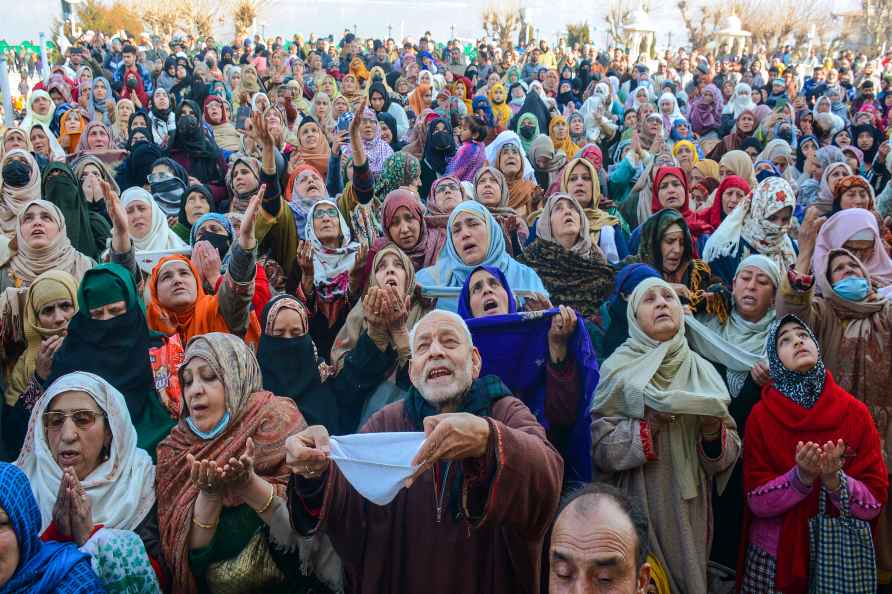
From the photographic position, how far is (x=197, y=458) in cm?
264

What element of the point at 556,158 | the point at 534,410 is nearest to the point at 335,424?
the point at 534,410

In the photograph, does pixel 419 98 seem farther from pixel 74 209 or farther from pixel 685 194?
pixel 74 209

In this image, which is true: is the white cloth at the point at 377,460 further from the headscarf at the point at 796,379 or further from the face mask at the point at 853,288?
the face mask at the point at 853,288

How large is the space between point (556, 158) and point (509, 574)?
18.6ft

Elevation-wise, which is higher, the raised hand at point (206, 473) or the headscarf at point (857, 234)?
the headscarf at point (857, 234)

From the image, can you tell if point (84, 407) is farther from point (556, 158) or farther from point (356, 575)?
point (556, 158)

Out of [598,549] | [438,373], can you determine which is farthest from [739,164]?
[598,549]

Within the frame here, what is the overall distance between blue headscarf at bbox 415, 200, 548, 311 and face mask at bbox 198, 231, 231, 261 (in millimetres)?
1304

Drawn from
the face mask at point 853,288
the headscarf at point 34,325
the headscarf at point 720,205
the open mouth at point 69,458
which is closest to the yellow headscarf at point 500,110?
the headscarf at point 720,205

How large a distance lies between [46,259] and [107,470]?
1976mm

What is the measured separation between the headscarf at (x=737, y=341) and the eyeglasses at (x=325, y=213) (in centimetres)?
197

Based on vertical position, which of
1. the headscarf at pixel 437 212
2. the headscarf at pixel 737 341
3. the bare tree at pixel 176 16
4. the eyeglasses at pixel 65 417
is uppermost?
the bare tree at pixel 176 16

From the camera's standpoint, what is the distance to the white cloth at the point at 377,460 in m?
2.17

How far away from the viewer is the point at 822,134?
10117mm
